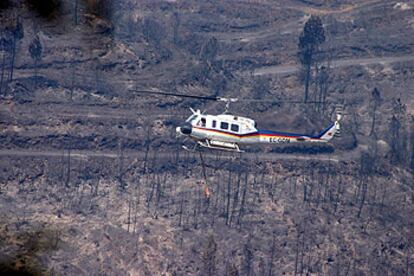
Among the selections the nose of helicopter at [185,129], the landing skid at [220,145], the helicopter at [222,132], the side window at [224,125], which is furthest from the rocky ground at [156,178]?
the side window at [224,125]

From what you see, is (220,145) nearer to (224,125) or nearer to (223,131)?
(223,131)

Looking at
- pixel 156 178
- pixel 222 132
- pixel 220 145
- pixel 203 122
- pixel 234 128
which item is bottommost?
pixel 156 178

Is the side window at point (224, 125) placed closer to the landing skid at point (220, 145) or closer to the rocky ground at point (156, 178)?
the landing skid at point (220, 145)

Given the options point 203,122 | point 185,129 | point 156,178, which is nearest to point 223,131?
point 203,122

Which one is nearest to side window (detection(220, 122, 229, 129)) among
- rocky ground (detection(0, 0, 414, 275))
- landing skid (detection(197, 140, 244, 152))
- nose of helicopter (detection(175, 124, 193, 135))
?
landing skid (detection(197, 140, 244, 152))

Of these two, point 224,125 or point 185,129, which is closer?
point 185,129

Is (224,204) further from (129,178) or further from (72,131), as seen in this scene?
(72,131)

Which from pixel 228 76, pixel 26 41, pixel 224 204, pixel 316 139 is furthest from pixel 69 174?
pixel 316 139

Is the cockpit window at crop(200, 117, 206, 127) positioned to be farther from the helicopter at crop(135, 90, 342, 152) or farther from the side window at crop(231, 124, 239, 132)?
the side window at crop(231, 124, 239, 132)

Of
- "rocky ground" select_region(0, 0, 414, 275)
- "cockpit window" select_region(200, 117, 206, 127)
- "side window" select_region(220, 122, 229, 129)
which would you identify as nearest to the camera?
"cockpit window" select_region(200, 117, 206, 127)
